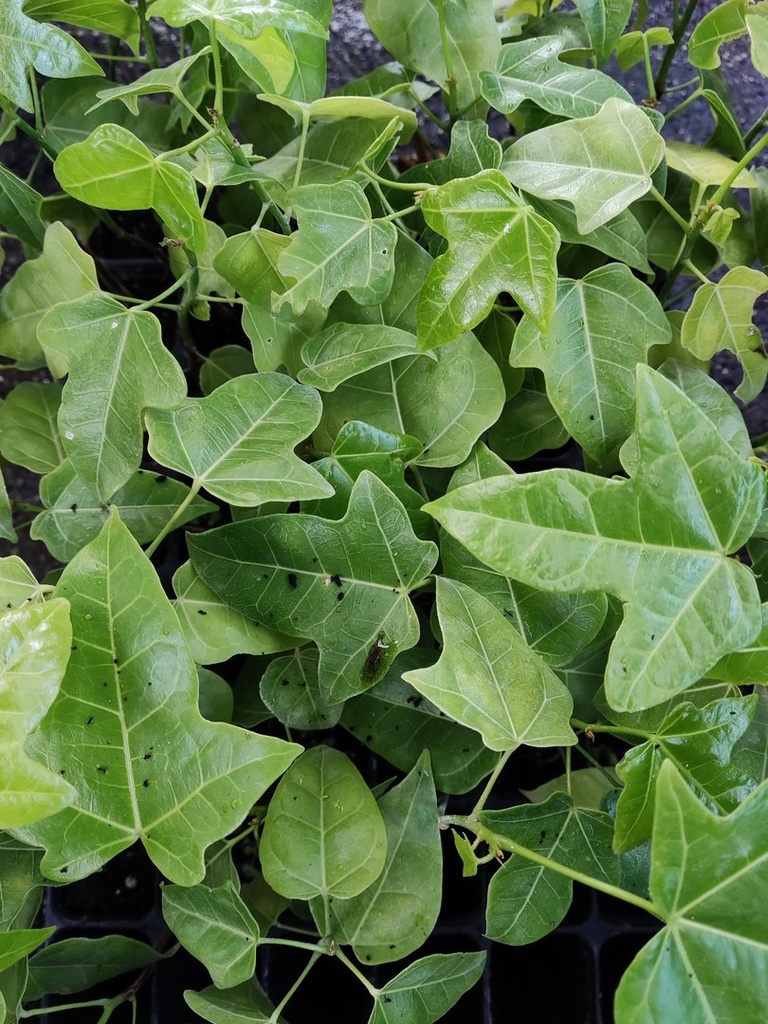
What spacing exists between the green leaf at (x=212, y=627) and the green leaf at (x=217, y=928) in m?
0.14

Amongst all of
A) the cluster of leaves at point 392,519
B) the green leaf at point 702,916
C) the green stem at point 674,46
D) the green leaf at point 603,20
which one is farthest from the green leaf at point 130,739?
the green stem at point 674,46

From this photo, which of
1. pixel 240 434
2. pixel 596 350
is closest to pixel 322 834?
pixel 240 434

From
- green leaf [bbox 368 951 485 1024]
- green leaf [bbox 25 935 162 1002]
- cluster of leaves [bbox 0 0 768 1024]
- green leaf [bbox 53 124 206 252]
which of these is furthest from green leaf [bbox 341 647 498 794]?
green leaf [bbox 53 124 206 252]

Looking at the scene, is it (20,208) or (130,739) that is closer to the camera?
(130,739)

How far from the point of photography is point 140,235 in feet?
2.90

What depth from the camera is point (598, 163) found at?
1.89 feet

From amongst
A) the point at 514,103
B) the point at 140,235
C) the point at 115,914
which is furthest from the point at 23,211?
the point at 115,914

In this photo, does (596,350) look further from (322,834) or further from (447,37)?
(322,834)

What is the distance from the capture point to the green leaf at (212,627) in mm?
576

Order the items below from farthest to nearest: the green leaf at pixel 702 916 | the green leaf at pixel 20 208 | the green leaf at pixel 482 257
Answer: the green leaf at pixel 20 208, the green leaf at pixel 482 257, the green leaf at pixel 702 916

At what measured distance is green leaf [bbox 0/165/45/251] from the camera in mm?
620

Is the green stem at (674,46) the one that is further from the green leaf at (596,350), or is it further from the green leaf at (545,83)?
the green leaf at (596,350)

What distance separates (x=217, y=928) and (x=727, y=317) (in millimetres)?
537

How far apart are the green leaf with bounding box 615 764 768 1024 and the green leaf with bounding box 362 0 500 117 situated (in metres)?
0.52
